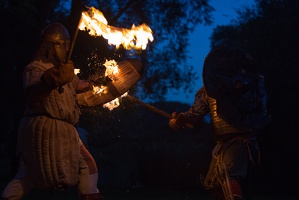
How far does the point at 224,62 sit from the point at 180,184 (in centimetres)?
1467

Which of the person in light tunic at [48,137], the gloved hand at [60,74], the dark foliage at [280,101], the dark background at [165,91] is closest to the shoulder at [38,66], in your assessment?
the person in light tunic at [48,137]

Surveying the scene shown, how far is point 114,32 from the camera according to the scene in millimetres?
6770

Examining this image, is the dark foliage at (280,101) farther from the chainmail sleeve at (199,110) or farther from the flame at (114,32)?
the flame at (114,32)

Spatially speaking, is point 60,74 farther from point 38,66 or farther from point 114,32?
point 114,32

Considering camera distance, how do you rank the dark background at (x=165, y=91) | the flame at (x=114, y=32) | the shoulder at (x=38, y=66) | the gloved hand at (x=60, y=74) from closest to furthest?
the gloved hand at (x=60, y=74)
the shoulder at (x=38, y=66)
the flame at (x=114, y=32)
the dark background at (x=165, y=91)

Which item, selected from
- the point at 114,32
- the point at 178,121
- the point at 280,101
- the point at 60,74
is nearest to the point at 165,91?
the point at 280,101

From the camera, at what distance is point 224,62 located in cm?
718

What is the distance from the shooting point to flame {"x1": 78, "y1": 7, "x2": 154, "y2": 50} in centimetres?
626

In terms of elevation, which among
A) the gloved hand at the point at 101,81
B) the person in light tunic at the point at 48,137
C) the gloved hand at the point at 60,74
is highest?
the gloved hand at the point at 101,81

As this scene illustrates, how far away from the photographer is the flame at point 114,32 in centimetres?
626

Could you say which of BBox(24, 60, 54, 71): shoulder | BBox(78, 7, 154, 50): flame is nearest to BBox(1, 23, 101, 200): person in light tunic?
BBox(24, 60, 54, 71): shoulder

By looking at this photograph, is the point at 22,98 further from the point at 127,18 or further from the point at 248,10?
the point at 248,10

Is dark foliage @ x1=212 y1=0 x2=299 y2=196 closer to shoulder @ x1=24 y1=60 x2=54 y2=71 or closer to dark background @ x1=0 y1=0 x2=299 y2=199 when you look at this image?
dark background @ x1=0 y1=0 x2=299 y2=199

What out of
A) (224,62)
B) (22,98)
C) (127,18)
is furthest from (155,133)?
(224,62)
